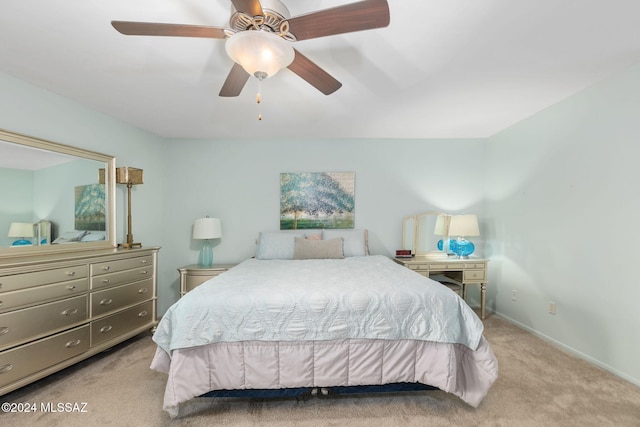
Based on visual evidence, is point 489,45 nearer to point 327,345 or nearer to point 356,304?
point 356,304

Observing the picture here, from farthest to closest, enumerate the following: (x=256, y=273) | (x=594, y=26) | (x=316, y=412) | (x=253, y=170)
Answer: (x=253, y=170) < (x=256, y=273) < (x=316, y=412) < (x=594, y=26)

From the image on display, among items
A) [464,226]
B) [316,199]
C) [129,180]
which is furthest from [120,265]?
[464,226]

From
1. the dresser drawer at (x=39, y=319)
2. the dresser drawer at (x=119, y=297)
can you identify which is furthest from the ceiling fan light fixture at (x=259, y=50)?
the dresser drawer at (x=119, y=297)

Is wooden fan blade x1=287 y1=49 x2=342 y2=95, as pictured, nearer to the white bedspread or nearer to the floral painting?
the white bedspread

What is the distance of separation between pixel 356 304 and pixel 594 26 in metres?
2.23

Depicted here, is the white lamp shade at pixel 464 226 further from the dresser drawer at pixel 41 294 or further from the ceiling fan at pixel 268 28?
the dresser drawer at pixel 41 294

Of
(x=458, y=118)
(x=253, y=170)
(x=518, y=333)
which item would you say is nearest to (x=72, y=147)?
(x=253, y=170)

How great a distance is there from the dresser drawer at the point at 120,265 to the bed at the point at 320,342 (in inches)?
45.4

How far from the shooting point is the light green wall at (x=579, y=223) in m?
2.11

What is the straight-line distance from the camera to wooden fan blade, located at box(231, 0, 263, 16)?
3.78 feet

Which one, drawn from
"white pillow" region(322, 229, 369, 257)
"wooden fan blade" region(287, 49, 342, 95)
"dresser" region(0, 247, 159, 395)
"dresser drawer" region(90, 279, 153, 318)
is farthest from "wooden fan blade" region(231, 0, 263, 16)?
"white pillow" region(322, 229, 369, 257)

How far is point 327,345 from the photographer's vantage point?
176 cm

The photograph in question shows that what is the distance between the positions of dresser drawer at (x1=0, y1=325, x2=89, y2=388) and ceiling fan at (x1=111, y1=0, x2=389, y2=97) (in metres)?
2.22

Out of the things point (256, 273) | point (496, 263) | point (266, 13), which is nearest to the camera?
point (266, 13)
